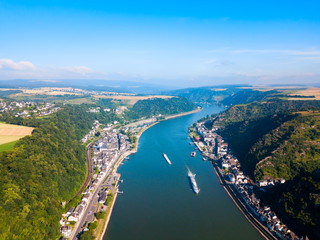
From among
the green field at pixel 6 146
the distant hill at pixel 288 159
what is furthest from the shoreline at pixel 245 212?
the green field at pixel 6 146

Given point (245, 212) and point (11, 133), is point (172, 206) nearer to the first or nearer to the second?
point (245, 212)

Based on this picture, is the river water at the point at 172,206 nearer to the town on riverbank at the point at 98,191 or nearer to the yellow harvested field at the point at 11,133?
the town on riverbank at the point at 98,191

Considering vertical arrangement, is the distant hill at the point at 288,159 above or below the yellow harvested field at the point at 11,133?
below

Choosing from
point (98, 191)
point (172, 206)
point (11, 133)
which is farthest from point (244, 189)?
point (11, 133)

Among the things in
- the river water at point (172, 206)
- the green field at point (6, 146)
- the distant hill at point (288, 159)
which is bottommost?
the river water at point (172, 206)

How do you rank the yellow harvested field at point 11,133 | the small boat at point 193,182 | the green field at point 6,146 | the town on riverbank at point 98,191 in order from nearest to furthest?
the town on riverbank at point 98,191, the green field at point 6,146, the small boat at point 193,182, the yellow harvested field at point 11,133

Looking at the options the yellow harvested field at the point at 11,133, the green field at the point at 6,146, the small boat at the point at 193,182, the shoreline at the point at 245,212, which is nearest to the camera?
the shoreline at the point at 245,212

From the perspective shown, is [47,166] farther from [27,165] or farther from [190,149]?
[190,149]
